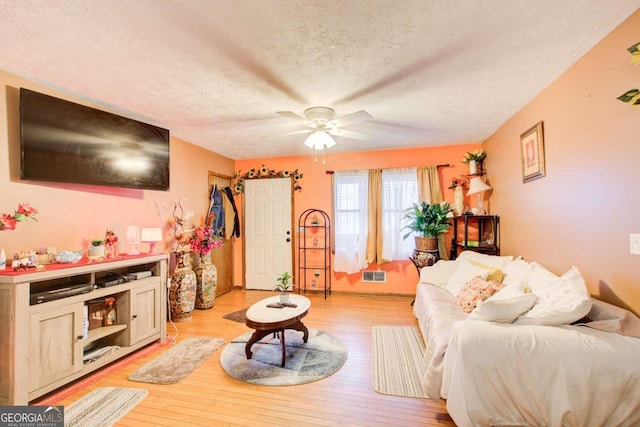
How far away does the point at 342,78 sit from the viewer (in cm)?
215

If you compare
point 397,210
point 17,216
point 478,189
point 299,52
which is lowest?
point 17,216

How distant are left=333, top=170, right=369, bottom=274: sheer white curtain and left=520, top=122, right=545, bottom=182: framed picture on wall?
86.9 inches

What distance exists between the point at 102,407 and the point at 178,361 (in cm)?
64

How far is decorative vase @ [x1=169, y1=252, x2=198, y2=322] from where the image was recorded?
134 inches

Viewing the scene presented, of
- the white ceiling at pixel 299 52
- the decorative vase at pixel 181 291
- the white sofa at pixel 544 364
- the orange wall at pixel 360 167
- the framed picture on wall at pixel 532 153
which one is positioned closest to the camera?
the white sofa at pixel 544 364

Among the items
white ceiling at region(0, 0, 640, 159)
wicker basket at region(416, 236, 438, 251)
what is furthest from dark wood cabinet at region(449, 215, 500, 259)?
white ceiling at region(0, 0, 640, 159)

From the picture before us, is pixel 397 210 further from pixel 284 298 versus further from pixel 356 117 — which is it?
pixel 284 298

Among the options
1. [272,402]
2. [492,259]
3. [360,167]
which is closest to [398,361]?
[272,402]

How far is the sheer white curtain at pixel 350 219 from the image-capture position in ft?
14.8

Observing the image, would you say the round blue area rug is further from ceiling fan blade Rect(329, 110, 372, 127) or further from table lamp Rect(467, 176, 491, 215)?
table lamp Rect(467, 176, 491, 215)

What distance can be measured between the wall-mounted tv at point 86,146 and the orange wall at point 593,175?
398 centimetres

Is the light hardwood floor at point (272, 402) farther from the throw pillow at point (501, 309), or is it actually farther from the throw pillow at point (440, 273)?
the throw pillow at point (440, 273)

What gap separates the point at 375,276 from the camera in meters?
4.55

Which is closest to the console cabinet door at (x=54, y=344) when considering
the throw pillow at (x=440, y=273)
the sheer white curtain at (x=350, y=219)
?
the sheer white curtain at (x=350, y=219)
